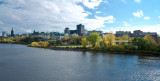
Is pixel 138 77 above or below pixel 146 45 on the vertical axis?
below

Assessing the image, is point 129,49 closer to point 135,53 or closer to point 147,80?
point 135,53

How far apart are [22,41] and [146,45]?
14993cm

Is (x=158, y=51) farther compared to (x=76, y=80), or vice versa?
(x=158, y=51)

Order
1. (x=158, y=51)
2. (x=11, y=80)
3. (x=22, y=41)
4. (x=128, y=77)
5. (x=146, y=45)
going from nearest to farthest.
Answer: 1. (x=11, y=80)
2. (x=128, y=77)
3. (x=158, y=51)
4. (x=146, y=45)
5. (x=22, y=41)

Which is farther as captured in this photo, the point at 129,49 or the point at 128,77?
the point at 129,49

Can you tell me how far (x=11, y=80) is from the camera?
65.0ft

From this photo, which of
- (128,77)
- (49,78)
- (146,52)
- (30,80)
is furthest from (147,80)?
(146,52)

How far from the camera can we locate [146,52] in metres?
50.1

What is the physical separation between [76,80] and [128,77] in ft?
32.2

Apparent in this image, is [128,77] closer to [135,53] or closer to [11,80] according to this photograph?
[11,80]

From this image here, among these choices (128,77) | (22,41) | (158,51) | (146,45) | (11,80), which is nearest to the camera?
(11,80)

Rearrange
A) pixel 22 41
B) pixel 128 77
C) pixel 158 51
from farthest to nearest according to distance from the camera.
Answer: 1. pixel 22 41
2. pixel 158 51
3. pixel 128 77

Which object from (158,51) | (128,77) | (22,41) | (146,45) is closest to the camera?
(128,77)

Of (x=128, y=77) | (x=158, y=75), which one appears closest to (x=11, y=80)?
(x=128, y=77)
